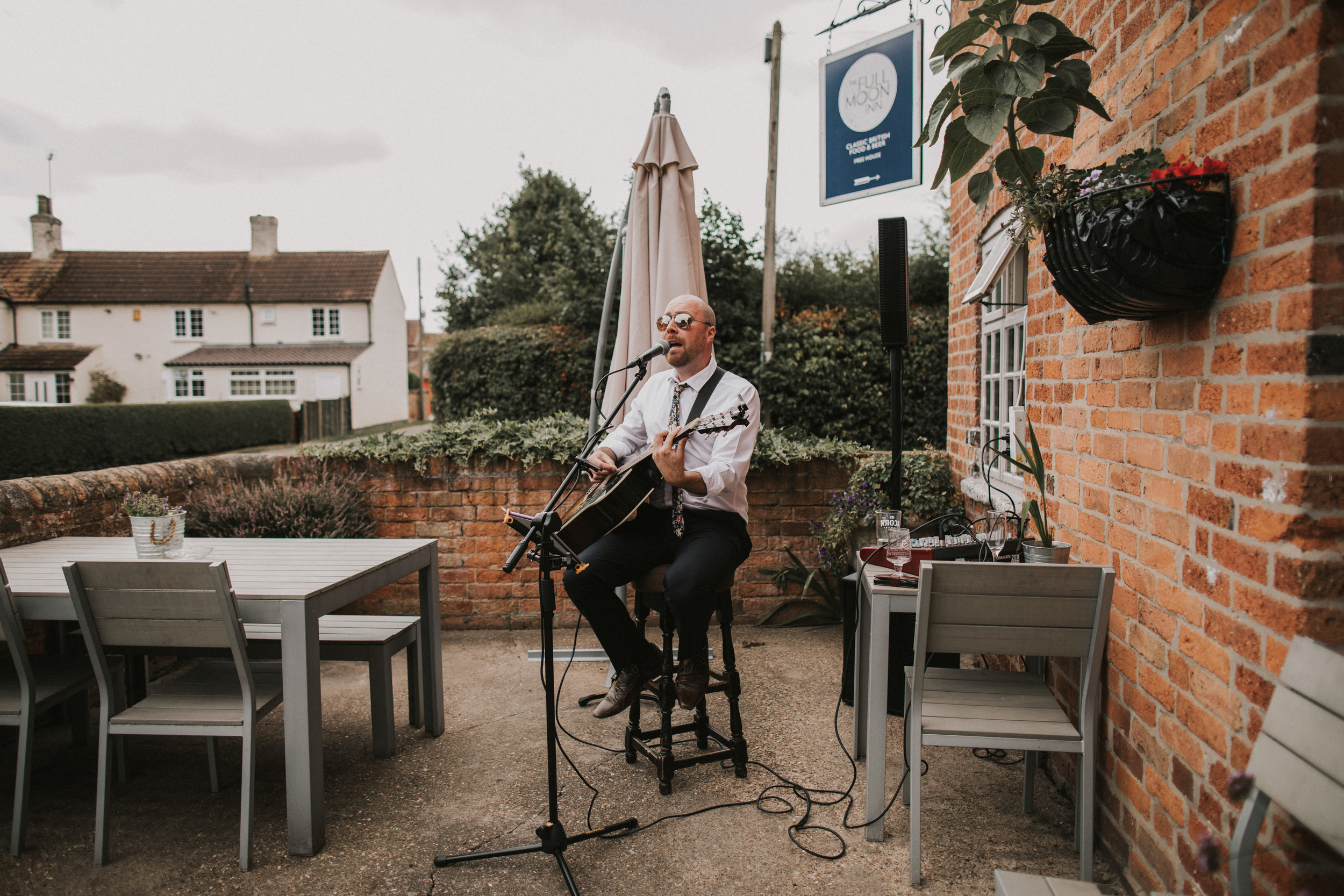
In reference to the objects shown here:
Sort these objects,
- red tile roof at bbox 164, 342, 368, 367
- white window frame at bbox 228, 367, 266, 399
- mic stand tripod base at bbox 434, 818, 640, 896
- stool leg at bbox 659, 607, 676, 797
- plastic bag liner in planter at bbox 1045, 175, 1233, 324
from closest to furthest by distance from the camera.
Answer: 1. plastic bag liner in planter at bbox 1045, 175, 1233, 324
2. mic stand tripod base at bbox 434, 818, 640, 896
3. stool leg at bbox 659, 607, 676, 797
4. red tile roof at bbox 164, 342, 368, 367
5. white window frame at bbox 228, 367, 266, 399

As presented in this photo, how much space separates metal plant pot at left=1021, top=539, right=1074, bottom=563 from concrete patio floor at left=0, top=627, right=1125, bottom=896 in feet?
3.07

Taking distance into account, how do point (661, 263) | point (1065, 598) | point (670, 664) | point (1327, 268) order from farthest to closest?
point (661, 263), point (670, 664), point (1065, 598), point (1327, 268)

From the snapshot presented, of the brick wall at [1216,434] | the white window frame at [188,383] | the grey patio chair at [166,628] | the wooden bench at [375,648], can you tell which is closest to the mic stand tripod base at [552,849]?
the grey patio chair at [166,628]

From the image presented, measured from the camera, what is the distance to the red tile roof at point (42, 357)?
30234mm

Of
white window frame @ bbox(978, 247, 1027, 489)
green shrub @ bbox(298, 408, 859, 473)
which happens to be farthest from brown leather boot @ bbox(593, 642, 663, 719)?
green shrub @ bbox(298, 408, 859, 473)

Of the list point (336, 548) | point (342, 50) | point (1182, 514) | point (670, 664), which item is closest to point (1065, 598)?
point (1182, 514)

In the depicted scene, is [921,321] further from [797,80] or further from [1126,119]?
[1126,119]

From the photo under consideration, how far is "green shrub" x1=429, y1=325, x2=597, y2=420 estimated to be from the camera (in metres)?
9.35

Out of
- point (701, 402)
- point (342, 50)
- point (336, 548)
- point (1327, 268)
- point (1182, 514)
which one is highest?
point (342, 50)

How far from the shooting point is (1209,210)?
171 centimetres

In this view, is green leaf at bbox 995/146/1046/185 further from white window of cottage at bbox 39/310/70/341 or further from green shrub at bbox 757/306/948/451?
white window of cottage at bbox 39/310/70/341

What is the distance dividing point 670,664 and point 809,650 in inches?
70.4

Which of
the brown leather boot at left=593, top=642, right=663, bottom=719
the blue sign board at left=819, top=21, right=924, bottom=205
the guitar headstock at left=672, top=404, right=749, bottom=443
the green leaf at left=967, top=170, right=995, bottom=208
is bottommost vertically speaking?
the brown leather boot at left=593, top=642, right=663, bottom=719

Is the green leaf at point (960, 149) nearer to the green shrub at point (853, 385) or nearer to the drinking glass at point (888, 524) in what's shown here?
the drinking glass at point (888, 524)
